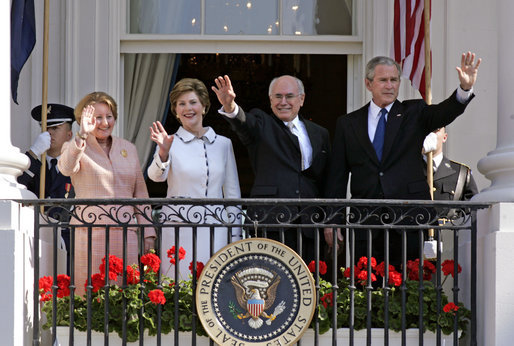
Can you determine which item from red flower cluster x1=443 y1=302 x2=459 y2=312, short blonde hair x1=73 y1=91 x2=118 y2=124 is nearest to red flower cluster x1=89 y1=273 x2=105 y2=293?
short blonde hair x1=73 y1=91 x2=118 y2=124

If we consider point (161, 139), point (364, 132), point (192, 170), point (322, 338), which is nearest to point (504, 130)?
point (364, 132)

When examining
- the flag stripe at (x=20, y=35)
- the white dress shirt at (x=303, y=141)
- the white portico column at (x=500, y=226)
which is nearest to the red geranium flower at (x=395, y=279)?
the white portico column at (x=500, y=226)

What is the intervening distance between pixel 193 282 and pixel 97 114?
4.56 ft

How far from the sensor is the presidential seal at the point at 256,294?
24.5 feet

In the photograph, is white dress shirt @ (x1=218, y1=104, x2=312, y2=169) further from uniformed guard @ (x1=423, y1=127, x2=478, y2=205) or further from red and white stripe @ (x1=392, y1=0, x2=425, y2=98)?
red and white stripe @ (x1=392, y1=0, x2=425, y2=98)

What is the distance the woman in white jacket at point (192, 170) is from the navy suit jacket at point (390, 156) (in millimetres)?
753

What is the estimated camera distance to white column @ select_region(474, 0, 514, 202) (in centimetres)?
776

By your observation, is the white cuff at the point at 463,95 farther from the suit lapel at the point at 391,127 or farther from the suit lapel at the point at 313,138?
the suit lapel at the point at 313,138

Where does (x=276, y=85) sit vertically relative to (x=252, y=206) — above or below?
above

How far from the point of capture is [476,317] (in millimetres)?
7633

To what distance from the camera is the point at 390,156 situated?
26.5 ft

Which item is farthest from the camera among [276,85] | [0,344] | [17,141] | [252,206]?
[17,141]

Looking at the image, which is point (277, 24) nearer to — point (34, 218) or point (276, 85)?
point (276, 85)

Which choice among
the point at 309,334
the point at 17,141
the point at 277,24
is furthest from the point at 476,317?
the point at 17,141
